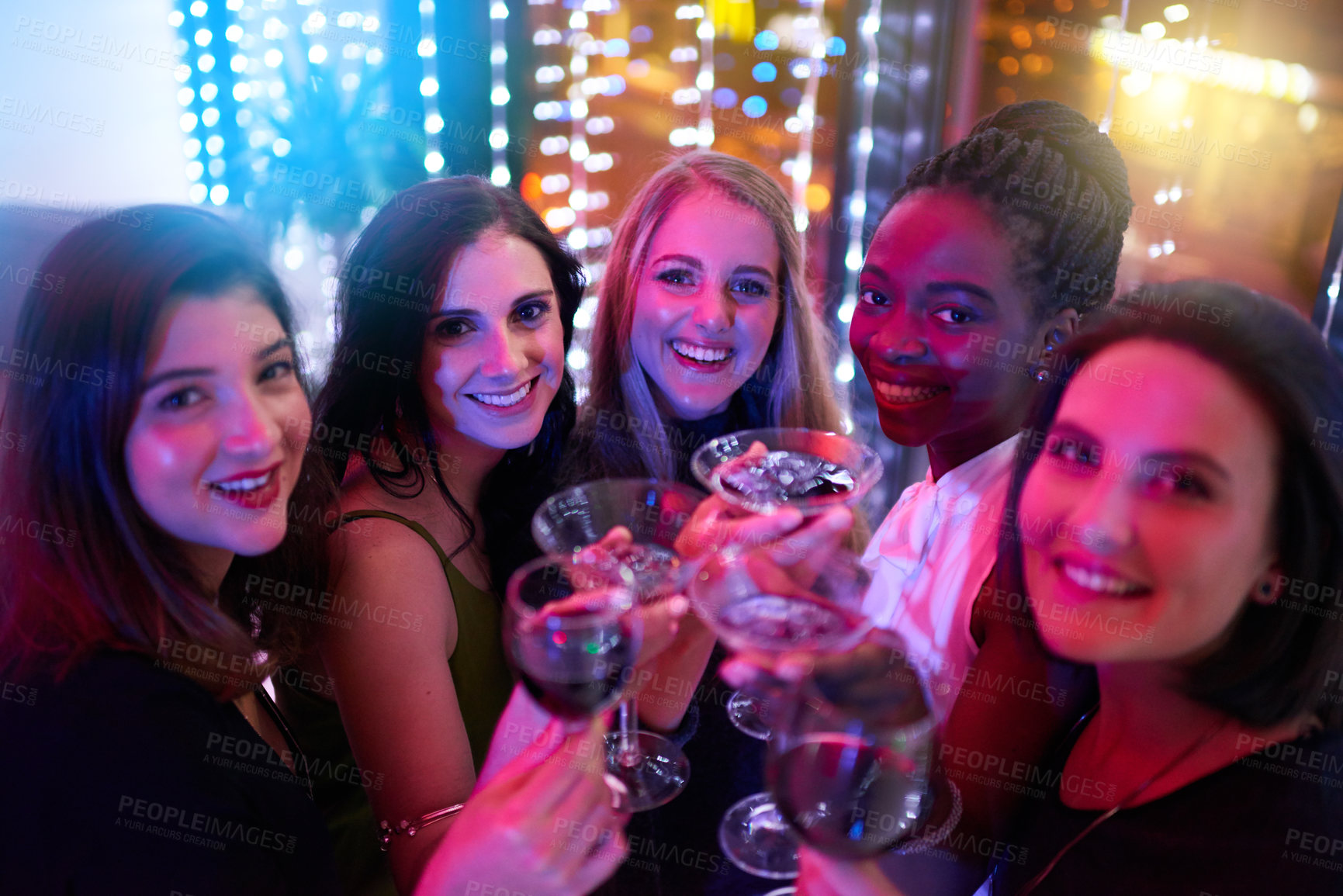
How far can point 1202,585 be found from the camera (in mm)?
1006

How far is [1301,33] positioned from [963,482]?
87.6 inches

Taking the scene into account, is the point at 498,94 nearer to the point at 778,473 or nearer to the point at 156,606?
the point at 778,473

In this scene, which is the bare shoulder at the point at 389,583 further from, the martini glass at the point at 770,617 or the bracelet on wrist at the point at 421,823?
the martini glass at the point at 770,617

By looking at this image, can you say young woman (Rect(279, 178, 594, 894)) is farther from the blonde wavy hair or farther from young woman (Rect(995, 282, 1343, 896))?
young woman (Rect(995, 282, 1343, 896))

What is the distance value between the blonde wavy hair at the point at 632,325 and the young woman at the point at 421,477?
46cm

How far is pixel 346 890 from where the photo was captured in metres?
1.60

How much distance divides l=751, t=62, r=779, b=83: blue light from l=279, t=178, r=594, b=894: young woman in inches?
97.6

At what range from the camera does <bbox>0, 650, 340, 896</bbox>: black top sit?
0.98m

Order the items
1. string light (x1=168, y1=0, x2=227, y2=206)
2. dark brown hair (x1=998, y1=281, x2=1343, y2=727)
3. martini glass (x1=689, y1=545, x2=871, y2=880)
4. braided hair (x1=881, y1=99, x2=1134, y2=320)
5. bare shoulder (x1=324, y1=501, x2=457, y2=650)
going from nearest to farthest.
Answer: dark brown hair (x1=998, y1=281, x2=1343, y2=727) < martini glass (x1=689, y1=545, x2=871, y2=880) < bare shoulder (x1=324, y1=501, x2=457, y2=650) < braided hair (x1=881, y1=99, x2=1134, y2=320) < string light (x1=168, y1=0, x2=227, y2=206)

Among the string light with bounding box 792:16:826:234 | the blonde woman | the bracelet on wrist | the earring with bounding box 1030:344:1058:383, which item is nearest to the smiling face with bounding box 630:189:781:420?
the blonde woman

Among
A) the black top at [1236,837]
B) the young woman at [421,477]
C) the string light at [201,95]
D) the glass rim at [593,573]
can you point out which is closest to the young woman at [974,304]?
the black top at [1236,837]

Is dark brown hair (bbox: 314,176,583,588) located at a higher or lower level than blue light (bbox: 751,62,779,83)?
lower

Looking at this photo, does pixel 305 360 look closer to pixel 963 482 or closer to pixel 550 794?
pixel 550 794

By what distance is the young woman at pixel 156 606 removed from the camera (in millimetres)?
998
